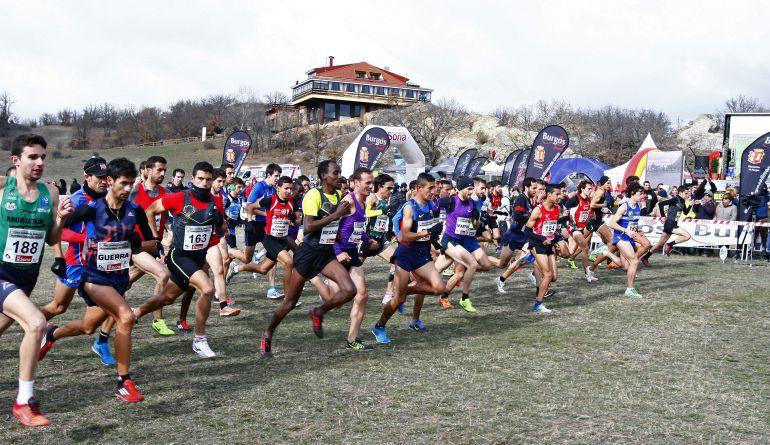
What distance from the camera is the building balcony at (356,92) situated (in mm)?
89625

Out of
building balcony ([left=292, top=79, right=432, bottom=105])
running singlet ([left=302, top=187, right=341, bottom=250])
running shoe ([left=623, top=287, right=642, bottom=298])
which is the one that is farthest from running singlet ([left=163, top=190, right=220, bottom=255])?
building balcony ([left=292, top=79, right=432, bottom=105])

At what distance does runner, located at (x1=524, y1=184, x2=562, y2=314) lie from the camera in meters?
9.96

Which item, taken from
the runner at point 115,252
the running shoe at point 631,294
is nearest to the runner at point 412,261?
the runner at point 115,252

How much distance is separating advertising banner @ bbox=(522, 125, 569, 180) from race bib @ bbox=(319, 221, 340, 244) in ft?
42.8

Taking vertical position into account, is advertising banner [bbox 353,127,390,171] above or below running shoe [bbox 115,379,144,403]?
above

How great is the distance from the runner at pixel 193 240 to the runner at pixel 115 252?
1090 mm

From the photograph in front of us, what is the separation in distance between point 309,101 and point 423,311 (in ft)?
278

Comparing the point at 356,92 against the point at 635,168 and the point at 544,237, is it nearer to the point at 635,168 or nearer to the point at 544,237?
the point at 635,168

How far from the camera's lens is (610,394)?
5.74 m

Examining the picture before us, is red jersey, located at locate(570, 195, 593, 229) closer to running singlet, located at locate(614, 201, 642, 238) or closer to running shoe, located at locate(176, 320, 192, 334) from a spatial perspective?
running singlet, located at locate(614, 201, 642, 238)

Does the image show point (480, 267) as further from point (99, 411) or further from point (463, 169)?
point (463, 169)

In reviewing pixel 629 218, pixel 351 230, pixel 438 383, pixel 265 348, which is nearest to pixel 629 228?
pixel 629 218

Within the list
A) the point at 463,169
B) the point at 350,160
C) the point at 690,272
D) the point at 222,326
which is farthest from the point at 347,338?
the point at 463,169

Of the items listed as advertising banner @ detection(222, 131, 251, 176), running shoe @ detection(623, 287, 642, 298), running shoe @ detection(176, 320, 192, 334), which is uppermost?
advertising banner @ detection(222, 131, 251, 176)
